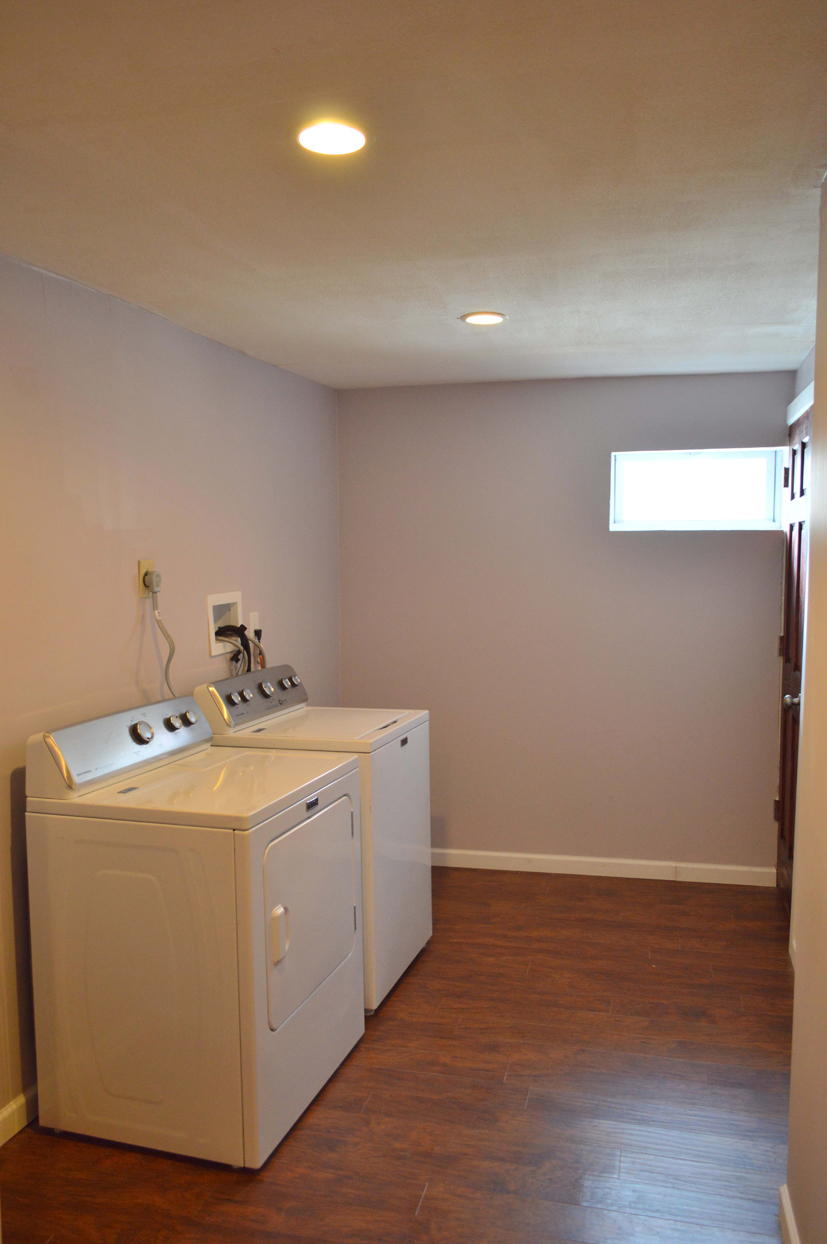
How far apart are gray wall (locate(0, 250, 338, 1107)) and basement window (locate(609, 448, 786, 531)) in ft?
4.93

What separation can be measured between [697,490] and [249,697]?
210 cm

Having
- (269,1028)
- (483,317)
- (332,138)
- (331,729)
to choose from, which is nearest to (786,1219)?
(269,1028)

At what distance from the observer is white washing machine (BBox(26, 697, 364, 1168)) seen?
6.86 feet

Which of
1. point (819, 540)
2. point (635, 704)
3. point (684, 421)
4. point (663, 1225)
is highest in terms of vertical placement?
point (684, 421)

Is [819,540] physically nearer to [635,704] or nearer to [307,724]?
[307,724]

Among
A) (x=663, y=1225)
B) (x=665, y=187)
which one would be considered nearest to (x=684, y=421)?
(x=665, y=187)

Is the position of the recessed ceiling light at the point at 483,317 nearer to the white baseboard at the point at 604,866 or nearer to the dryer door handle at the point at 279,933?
the dryer door handle at the point at 279,933

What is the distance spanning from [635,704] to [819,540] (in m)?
2.37

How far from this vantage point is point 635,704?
4.05 meters

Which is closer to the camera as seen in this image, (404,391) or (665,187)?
(665,187)

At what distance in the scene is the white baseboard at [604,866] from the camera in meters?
3.97

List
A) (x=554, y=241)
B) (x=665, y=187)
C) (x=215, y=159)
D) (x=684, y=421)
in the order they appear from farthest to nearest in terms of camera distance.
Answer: (x=684, y=421) → (x=554, y=241) → (x=665, y=187) → (x=215, y=159)

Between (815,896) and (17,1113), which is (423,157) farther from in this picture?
(17,1113)

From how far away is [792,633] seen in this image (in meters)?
3.59
